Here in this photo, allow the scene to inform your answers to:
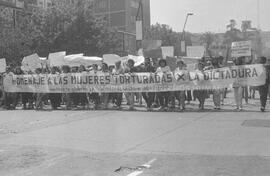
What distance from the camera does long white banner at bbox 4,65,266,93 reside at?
16.8 m

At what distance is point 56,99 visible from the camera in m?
19.9

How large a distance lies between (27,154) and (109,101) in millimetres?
9605

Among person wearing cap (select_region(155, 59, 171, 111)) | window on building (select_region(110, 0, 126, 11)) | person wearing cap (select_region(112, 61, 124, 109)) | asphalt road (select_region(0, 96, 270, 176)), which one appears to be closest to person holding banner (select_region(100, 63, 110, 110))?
person wearing cap (select_region(112, 61, 124, 109))

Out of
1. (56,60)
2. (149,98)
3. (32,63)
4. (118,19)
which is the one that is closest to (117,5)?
(118,19)

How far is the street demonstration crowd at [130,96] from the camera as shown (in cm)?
1712

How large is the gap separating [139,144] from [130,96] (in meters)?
7.53

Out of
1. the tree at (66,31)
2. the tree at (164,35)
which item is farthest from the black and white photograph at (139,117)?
the tree at (164,35)

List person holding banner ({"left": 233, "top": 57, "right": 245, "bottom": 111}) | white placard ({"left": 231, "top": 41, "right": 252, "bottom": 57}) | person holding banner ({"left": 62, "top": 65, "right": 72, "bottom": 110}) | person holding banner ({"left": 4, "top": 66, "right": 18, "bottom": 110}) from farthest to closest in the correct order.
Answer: person holding banner ({"left": 4, "top": 66, "right": 18, "bottom": 110}) → person holding banner ({"left": 62, "top": 65, "right": 72, "bottom": 110}) → white placard ({"left": 231, "top": 41, "right": 252, "bottom": 57}) → person holding banner ({"left": 233, "top": 57, "right": 245, "bottom": 111})

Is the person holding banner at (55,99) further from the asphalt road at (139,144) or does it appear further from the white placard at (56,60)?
the asphalt road at (139,144)

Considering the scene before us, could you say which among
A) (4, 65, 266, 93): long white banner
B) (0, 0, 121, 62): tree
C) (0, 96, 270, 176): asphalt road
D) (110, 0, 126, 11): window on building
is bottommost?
(0, 96, 270, 176): asphalt road

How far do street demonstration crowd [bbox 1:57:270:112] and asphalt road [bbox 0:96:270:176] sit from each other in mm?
878

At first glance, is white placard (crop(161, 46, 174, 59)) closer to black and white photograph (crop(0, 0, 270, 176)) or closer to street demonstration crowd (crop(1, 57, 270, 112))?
black and white photograph (crop(0, 0, 270, 176))

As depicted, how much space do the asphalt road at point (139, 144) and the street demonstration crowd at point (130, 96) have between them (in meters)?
0.88

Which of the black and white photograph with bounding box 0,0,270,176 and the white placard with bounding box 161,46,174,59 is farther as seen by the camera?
the white placard with bounding box 161,46,174,59
